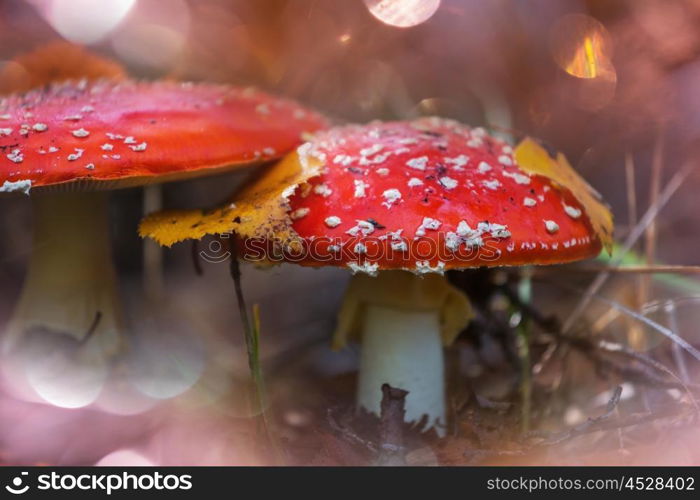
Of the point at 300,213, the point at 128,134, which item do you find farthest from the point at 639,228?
the point at 128,134

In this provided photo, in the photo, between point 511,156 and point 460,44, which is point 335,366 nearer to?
point 511,156

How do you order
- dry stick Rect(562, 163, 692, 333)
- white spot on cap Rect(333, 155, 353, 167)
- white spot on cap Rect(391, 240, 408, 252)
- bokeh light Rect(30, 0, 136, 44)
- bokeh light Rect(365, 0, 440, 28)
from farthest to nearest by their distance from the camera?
1. bokeh light Rect(30, 0, 136, 44)
2. bokeh light Rect(365, 0, 440, 28)
3. dry stick Rect(562, 163, 692, 333)
4. white spot on cap Rect(333, 155, 353, 167)
5. white spot on cap Rect(391, 240, 408, 252)

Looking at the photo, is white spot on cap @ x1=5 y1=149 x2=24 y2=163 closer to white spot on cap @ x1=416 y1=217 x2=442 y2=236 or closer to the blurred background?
the blurred background

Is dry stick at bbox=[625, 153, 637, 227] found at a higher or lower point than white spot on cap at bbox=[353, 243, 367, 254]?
higher

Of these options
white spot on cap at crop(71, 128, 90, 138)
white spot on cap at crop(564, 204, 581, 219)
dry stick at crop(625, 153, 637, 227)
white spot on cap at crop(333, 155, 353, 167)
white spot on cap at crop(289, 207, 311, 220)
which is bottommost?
white spot on cap at crop(564, 204, 581, 219)

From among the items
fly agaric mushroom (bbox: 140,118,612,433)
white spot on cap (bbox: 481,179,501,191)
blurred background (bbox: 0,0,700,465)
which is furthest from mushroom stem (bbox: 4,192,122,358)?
white spot on cap (bbox: 481,179,501,191)

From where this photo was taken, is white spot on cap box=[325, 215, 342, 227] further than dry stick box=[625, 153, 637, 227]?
No

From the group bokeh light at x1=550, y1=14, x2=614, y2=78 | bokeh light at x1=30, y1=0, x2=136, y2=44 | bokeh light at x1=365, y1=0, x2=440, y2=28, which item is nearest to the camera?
bokeh light at x1=550, y1=14, x2=614, y2=78
